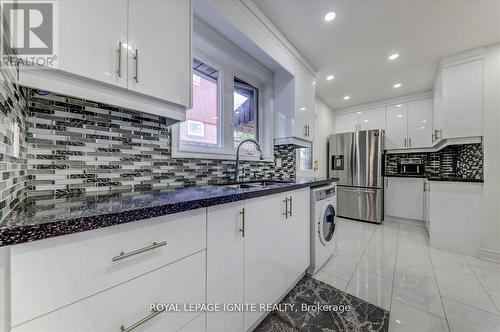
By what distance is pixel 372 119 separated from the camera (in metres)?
4.09

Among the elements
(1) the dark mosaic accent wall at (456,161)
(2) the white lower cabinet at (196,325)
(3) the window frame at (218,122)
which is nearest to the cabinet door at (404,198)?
(1) the dark mosaic accent wall at (456,161)

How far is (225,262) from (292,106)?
6.45 feet

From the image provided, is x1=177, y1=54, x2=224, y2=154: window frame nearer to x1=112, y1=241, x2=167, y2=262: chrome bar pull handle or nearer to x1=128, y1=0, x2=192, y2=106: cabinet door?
x1=128, y1=0, x2=192, y2=106: cabinet door

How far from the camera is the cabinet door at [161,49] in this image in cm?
94

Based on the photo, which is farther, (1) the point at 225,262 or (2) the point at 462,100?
(2) the point at 462,100

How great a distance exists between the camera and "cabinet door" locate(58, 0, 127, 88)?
2.45 feet

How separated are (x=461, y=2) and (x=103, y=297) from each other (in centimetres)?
317

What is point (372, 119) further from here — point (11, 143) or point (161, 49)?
point (11, 143)

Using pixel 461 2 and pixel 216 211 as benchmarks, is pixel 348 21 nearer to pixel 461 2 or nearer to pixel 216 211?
pixel 461 2

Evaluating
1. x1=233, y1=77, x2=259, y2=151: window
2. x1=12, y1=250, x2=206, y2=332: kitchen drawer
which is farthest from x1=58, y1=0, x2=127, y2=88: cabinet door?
x1=233, y1=77, x2=259, y2=151: window

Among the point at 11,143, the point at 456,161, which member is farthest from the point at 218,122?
the point at 456,161

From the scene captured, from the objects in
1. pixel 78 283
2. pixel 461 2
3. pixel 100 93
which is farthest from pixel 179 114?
pixel 461 2

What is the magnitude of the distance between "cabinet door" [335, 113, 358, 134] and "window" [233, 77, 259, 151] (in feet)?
9.33

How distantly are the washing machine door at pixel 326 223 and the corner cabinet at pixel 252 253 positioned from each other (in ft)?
1.13
